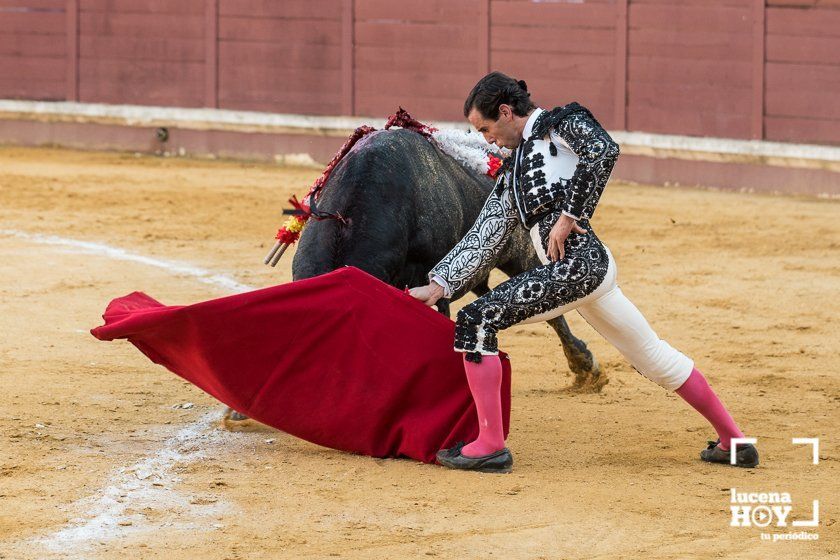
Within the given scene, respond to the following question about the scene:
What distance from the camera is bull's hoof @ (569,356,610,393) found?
489 centimetres

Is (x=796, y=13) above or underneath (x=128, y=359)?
above

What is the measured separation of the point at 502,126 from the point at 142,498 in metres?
1.27

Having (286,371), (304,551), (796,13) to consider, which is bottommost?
(304,551)

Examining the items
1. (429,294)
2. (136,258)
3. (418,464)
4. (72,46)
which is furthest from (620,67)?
(418,464)

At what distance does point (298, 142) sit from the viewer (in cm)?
1140

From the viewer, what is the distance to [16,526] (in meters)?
3.35

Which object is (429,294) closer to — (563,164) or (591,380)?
(563,164)

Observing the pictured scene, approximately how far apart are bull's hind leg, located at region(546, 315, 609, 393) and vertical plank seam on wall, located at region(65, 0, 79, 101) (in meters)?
8.30

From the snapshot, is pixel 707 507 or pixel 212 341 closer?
pixel 707 507

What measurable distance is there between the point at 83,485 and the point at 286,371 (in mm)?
602

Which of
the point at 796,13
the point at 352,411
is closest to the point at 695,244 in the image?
the point at 796,13

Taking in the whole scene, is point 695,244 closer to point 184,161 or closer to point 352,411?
point 352,411

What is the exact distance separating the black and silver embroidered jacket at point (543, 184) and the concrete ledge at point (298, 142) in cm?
591

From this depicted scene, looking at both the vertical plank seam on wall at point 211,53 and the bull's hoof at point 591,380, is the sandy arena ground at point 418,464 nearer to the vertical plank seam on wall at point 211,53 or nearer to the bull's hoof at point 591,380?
the bull's hoof at point 591,380
